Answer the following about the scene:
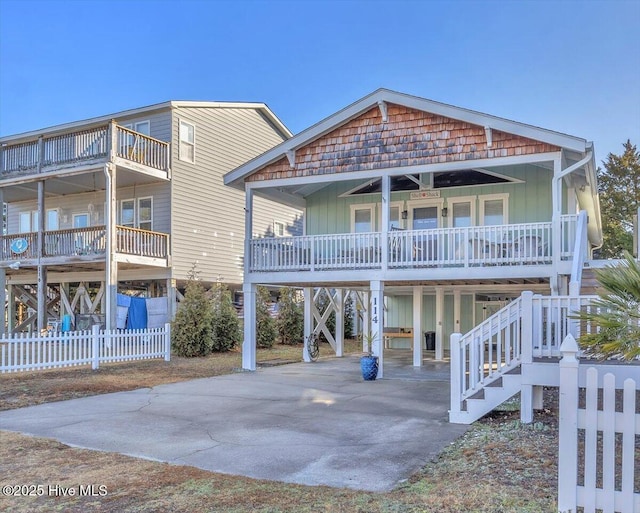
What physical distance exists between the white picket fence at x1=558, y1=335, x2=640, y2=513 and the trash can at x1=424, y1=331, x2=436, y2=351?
52.1ft

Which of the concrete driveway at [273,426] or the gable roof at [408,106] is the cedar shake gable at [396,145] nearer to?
the gable roof at [408,106]

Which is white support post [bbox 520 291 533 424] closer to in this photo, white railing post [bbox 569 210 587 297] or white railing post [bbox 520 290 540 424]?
white railing post [bbox 520 290 540 424]

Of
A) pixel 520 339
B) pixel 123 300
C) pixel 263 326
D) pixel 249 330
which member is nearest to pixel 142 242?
pixel 123 300

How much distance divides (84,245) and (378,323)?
1145 centimetres

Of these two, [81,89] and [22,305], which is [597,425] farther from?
[81,89]

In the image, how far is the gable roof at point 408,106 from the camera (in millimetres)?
11695

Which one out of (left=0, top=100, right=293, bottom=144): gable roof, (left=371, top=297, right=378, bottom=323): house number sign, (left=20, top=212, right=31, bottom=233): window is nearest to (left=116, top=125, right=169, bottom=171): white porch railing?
(left=0, top=100, right=293, bottom=144): gable roof

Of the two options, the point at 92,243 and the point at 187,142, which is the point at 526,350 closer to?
the point at 92,243

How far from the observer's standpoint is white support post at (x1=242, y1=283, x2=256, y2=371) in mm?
14680

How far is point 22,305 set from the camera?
27.0 metres

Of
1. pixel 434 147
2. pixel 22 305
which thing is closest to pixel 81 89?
pixel 22 305

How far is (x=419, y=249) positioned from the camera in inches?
541

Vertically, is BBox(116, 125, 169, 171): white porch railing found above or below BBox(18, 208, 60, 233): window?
above

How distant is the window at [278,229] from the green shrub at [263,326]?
16.6 feet
